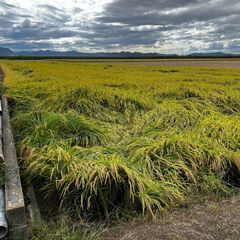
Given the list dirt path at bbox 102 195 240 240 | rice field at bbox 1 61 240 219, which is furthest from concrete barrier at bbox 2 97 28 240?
dirt path at bbox 102 195 240 240

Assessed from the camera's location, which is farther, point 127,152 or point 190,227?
point 127,152

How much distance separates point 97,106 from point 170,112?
1.59 meters

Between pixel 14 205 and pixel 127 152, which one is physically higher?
pixel 14 205

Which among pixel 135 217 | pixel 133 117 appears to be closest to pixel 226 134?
pixel 133 117

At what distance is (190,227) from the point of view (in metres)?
2.91

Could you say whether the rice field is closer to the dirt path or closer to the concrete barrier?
the dirt path

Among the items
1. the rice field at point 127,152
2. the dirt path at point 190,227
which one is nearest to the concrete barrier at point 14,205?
the rice field at point 127,152

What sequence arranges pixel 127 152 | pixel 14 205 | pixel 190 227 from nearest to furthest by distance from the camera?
pixel 14 205 < pixel 190 227 < pixel 127 152

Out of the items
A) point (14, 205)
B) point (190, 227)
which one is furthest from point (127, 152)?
point (14, 205)

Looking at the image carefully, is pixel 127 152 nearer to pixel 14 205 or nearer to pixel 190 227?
pixel 190 227

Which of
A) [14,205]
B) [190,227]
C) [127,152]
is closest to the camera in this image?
[14,205]

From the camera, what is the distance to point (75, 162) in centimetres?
371

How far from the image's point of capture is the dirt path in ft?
9.09

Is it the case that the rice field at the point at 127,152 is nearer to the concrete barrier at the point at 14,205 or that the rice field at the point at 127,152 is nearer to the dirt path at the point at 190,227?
the dirt path at the point at 190,227
